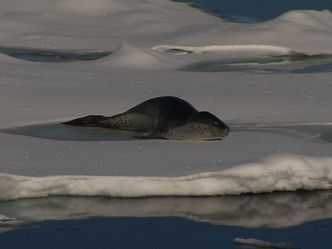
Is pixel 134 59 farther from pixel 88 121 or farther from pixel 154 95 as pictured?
pixel 88 121

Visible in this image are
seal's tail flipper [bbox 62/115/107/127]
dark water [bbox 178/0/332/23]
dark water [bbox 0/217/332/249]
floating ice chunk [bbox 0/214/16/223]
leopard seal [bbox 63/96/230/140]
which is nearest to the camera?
dark water [bbox 0/217/332/249]

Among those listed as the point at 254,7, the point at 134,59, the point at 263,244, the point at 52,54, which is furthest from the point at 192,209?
the point at 254,7

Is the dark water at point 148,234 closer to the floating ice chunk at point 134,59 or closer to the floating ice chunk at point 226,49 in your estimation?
the floating ice chunk at point 134,59

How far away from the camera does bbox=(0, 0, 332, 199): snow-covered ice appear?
276 inches

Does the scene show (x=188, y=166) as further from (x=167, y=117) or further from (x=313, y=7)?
(x=313, y=7)

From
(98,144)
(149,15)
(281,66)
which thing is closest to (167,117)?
(98,144)

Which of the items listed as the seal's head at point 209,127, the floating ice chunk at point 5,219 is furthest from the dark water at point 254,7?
the floating ice chunk at point 5,219

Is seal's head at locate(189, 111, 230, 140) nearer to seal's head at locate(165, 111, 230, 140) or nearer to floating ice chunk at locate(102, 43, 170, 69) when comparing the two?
seal's head at locate(165, 111, 230, 140)

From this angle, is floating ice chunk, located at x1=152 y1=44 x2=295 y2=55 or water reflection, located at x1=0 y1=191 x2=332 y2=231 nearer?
water reflection, located at x1=0 y1=191 x2=332 y2=231

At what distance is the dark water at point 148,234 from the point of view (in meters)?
6.15

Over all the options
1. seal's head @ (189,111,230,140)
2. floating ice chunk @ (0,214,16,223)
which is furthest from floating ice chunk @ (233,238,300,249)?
seal's head @ (189,111,230,140)

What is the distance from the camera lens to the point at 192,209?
6773 mm

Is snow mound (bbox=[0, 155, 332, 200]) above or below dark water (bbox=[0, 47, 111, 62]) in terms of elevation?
below

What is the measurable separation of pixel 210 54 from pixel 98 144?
15.3 ft
